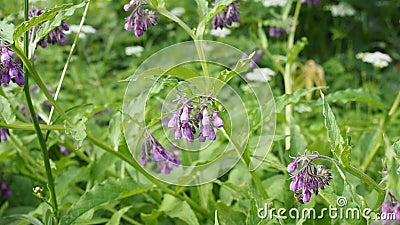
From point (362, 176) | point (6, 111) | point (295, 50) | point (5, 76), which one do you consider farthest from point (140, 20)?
point (295, 50)

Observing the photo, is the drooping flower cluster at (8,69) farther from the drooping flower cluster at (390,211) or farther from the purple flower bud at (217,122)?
the drooping flower cluster at (390,211)

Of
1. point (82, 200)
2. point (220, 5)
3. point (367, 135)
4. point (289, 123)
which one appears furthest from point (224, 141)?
point (220, 5)

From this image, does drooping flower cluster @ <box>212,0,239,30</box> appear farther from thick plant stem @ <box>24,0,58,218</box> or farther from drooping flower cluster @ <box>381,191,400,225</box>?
drooping flower cluster @ <box>381,191,400,225</box>

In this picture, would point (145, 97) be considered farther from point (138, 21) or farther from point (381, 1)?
point (381, 1)

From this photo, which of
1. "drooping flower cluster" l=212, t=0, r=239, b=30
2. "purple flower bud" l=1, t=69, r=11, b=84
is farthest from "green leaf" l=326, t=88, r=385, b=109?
"purple flower bud" l=1, t=69, r=11, b=84

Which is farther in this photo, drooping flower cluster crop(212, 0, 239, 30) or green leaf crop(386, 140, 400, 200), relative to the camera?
drooping flower cluster crop(212, 0, 239, 30)
